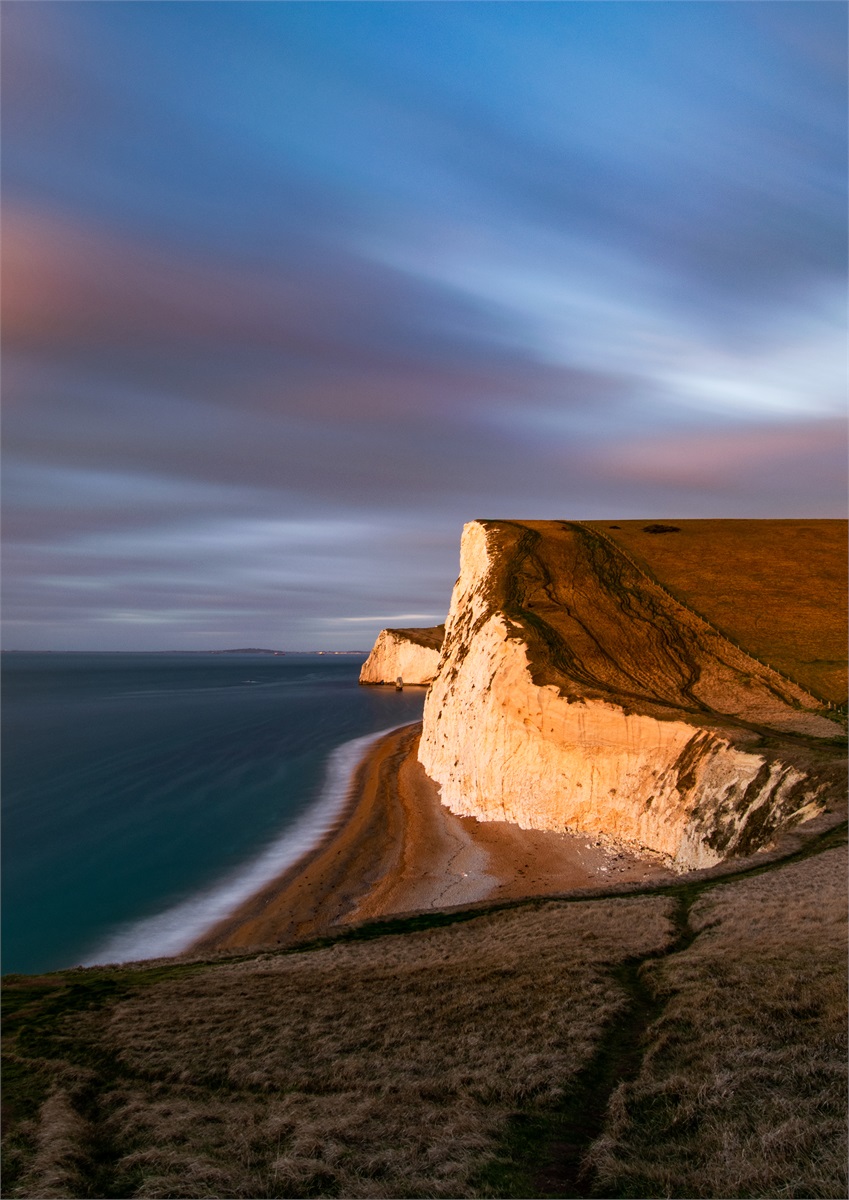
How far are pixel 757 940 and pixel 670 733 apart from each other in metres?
17.1

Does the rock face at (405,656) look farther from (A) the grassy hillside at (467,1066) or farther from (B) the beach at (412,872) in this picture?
(A) the grassy hillside at (467,1066)

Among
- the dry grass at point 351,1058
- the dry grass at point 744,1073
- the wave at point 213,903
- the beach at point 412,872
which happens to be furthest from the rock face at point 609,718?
the dry grass at point 744,1073

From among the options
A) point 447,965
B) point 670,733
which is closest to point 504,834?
point 670,733

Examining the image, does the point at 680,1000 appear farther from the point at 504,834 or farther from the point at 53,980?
the point at 504,834

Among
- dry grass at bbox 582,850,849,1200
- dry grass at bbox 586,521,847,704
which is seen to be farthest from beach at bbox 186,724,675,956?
dry grass at bbox 586,521,847,704

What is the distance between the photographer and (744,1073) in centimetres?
953

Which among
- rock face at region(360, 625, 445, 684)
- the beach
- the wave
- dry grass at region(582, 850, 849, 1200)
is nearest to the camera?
dry grass at region(582, 850, 849, 1200)

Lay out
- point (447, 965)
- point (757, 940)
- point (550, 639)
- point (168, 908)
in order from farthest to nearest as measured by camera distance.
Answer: point (550, 639)
point (168, 908)
point (447, 965)
point (757, 940)

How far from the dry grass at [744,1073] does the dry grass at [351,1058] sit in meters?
1.39

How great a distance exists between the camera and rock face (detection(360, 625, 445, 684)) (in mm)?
145875

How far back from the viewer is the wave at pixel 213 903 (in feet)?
87.8

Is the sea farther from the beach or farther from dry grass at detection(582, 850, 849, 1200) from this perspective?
dry grass at detection(582, 850, 849, 1200)

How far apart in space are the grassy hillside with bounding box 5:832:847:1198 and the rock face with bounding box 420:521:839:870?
9608mm

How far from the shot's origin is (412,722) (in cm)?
8612
